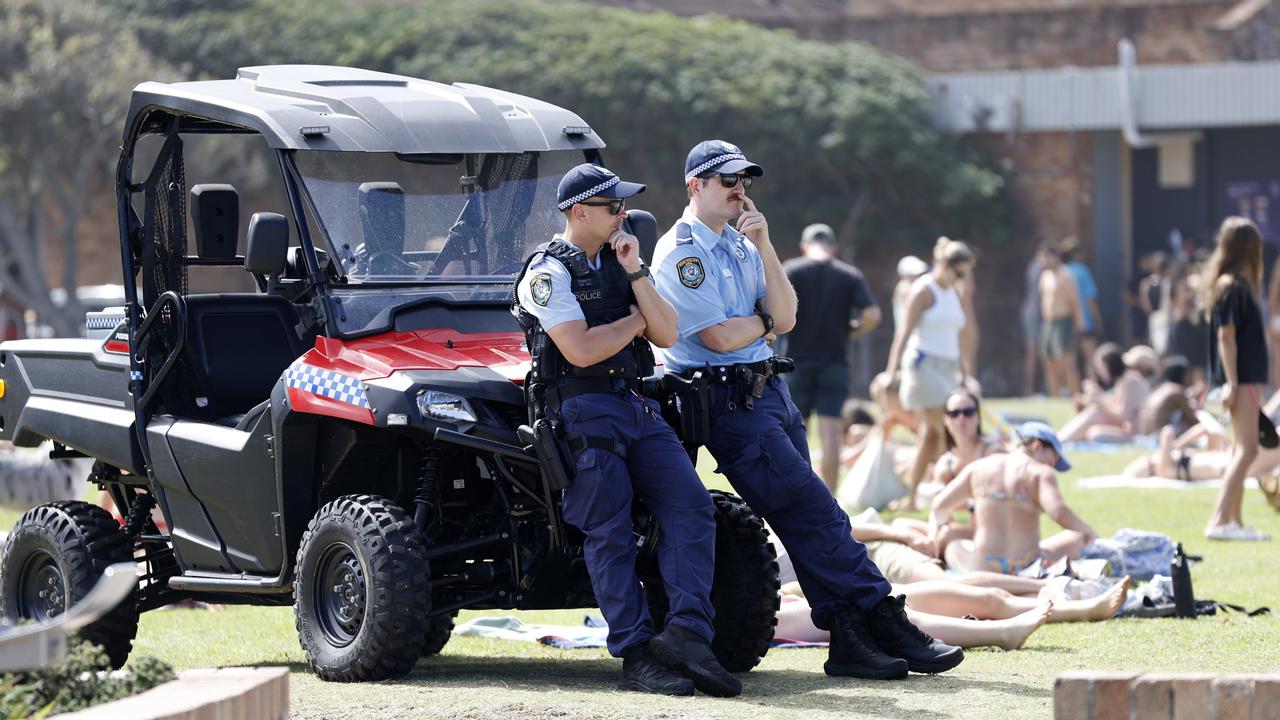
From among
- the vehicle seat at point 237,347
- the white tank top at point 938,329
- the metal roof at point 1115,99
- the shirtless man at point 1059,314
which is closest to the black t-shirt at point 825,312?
the white tank top at point 938,329

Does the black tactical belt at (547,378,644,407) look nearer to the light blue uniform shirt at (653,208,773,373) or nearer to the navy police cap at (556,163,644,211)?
the light blue uniform shirt at (653,208,773,373)

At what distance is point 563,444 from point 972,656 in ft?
6.90

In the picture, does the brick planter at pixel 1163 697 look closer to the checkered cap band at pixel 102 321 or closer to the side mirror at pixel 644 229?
the side mirror at pixel 644 229

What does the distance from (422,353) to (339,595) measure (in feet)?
2.93

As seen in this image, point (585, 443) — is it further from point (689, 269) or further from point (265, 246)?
point (265, 246)

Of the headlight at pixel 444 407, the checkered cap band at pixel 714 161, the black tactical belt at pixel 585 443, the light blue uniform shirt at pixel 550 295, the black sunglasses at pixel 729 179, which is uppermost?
the checkered cap band at pixel 714 161

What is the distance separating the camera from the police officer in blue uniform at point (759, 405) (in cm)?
741

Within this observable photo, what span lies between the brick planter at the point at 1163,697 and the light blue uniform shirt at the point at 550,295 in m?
2.50

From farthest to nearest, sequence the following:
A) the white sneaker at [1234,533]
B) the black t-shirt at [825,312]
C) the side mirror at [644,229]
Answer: the black t-shirt at [825,312], the white sneaker at [1234,533], the side mirror at [644,229]

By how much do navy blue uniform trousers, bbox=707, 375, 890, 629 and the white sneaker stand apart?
16.8 feet

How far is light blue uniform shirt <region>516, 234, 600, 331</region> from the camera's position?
6957mm

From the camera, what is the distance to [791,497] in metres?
7.48

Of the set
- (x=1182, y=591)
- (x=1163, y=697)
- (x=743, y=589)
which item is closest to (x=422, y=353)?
(x=743, y=589)

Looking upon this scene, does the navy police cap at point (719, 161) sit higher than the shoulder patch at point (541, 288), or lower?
higher
